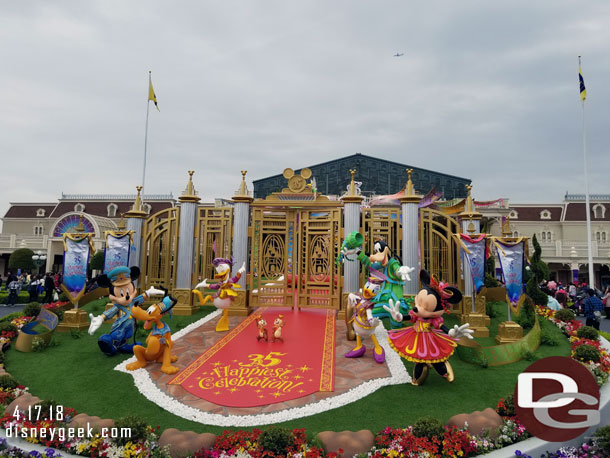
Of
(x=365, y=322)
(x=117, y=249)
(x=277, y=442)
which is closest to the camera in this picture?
(x=277, y=442)

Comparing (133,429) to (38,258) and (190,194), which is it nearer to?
(190,194)

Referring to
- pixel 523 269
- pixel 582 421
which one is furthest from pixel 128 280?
pixel 523 269

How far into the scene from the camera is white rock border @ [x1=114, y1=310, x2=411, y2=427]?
4.72 m

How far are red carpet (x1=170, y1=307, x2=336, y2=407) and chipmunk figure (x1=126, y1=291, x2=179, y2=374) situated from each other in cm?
43

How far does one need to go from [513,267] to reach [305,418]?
18.4ft

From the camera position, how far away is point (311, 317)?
370 inches

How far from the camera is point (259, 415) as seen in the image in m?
4.83

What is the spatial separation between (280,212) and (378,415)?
6973 mm

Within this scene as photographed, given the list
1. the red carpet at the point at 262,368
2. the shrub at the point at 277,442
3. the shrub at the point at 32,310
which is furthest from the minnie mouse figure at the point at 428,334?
the shrub at the point at 32,310

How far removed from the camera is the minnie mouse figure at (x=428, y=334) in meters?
5.27

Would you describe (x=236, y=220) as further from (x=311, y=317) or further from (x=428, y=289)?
(x=428, y=289)

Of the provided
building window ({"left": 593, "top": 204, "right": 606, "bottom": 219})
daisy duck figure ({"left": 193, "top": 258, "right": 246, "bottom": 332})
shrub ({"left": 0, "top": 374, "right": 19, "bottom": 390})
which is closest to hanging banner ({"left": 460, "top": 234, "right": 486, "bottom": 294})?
daisy duck figure ({"left": 193, "top": 258, "right": 246, "bottom": 332})

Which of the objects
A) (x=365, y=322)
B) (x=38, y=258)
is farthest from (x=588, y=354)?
(x=38, y=258)
